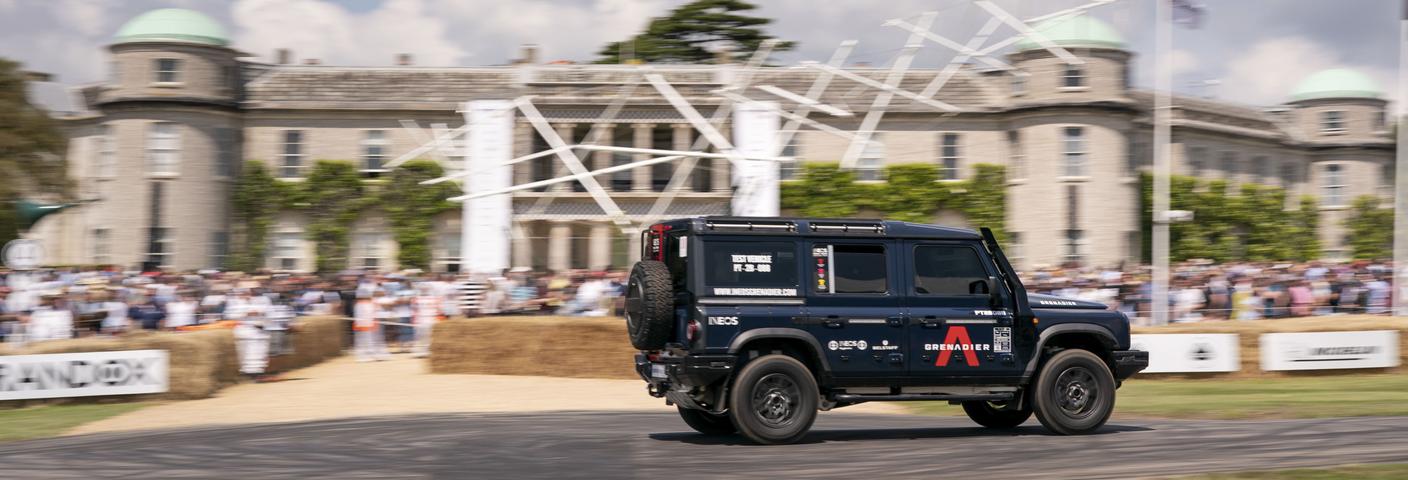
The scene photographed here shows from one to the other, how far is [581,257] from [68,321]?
88.9 feet

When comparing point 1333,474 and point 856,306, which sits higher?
point 856,306

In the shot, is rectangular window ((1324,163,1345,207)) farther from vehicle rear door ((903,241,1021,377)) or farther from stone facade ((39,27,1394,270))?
vehicle rear door ((903,241,1021,377))

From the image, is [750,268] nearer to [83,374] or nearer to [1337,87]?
[83,374]

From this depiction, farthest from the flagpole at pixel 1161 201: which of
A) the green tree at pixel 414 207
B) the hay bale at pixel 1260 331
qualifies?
the green tree at pixel 414 207

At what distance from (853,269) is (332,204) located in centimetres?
3974

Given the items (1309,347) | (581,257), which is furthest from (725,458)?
(581,257)

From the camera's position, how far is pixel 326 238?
50031 mm

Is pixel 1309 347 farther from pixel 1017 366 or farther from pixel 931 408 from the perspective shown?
pixel 1017 366

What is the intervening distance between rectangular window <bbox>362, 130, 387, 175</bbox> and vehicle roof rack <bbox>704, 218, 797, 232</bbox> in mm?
39412

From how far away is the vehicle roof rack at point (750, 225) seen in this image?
13.1 metres

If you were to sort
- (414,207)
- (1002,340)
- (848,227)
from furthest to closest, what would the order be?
(414,207), (1002,340), (848,227)

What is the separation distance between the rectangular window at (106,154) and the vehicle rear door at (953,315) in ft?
141

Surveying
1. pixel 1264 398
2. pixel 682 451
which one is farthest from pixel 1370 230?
pixel 682 451

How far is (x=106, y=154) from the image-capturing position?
49844 millimetres
